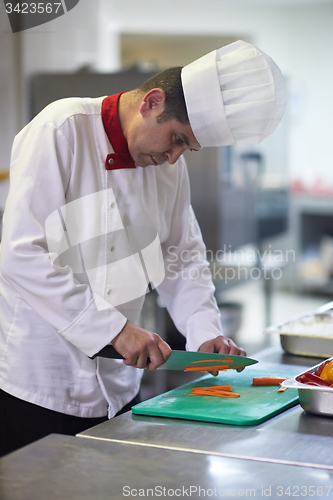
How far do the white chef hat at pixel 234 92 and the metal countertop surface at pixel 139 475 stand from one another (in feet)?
2.38

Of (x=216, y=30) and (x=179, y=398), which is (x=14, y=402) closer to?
(x=179, y=398)

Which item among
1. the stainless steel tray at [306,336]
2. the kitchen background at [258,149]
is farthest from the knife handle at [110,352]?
the kitchen background at [258,149]

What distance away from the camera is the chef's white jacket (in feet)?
4.09

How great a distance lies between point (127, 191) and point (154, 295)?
1612mm

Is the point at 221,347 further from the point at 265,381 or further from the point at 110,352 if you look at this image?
the point at 110,352

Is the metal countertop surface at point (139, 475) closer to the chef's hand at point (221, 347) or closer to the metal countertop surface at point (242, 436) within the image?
the metal countertop surface at point (242, 436)

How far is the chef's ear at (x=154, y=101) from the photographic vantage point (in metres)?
1.31

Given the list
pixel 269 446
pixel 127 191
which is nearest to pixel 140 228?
pixel 127 191

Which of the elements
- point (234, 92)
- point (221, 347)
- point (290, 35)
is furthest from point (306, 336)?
point (290, 35)

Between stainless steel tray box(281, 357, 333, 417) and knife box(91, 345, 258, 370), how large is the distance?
0.65ft

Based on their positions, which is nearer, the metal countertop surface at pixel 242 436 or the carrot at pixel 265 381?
the metal countertop surface at pixel 242 436

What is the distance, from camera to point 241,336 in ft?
14.6

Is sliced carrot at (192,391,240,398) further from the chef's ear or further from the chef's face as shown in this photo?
the chef's ear

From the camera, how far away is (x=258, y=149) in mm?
4938
